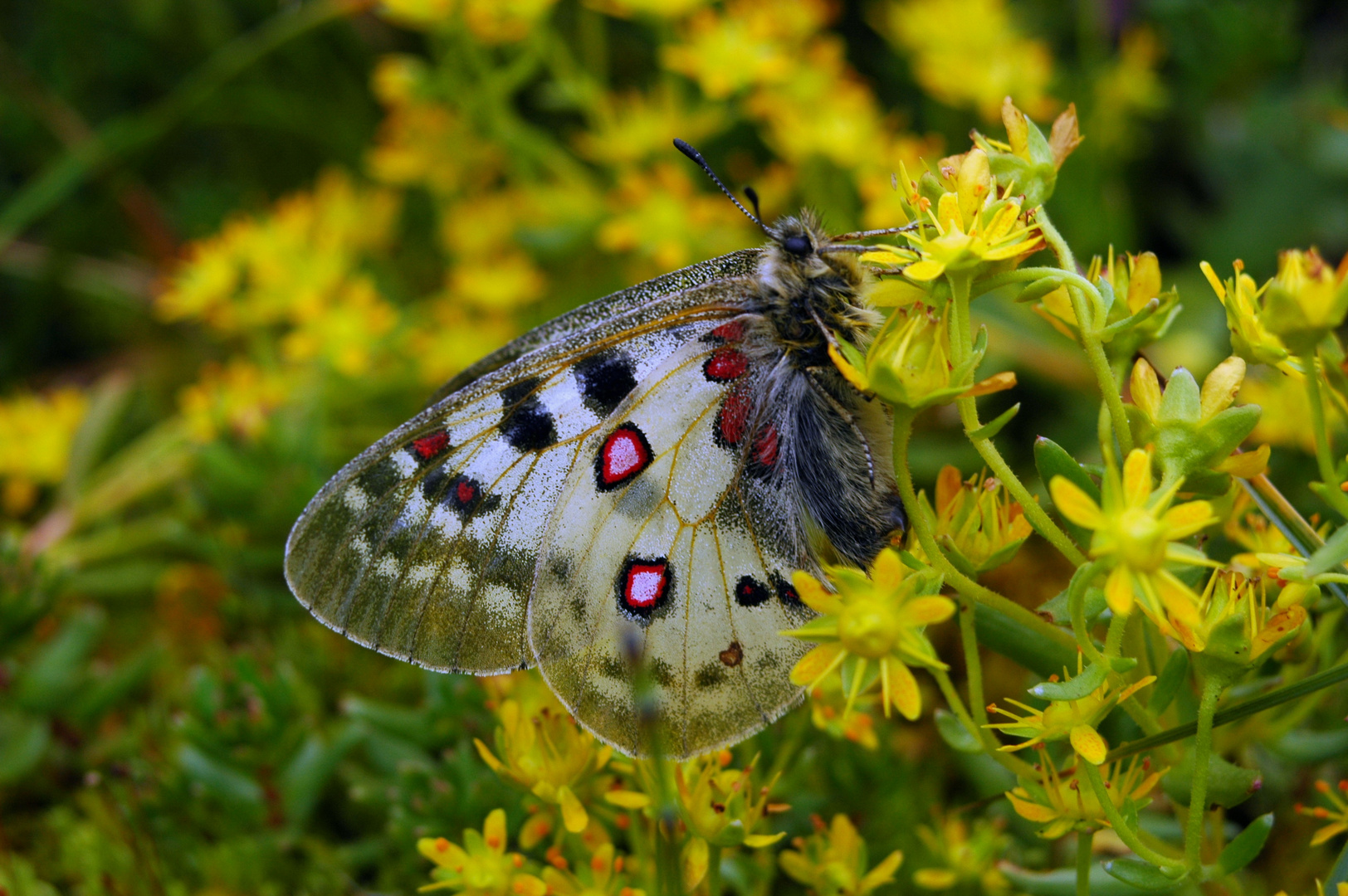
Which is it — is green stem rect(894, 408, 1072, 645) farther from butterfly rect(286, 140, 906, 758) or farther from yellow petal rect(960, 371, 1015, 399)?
butterfly rect(286, 140, 906, 758)

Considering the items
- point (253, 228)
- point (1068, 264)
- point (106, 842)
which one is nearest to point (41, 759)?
point (106, 842)

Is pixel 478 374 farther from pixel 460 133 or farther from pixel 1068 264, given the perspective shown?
pixel 460 133

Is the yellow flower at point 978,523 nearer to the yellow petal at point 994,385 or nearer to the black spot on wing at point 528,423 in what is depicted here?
the yellow petal at point 994,385

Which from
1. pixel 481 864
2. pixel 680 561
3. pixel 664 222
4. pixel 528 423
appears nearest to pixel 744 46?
pixel 664 222

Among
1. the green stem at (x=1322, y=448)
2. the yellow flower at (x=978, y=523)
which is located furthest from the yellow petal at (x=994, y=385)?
the green stem at (x=1322, y=448)

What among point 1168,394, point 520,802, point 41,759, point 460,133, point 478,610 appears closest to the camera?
point 1168,394

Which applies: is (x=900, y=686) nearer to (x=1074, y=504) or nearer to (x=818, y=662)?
(x=818, y=662)
